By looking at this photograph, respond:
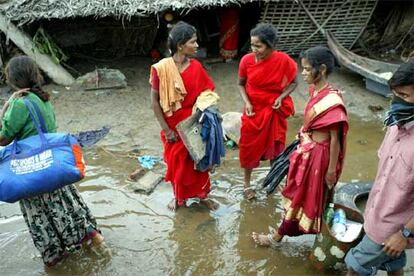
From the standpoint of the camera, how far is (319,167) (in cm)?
325

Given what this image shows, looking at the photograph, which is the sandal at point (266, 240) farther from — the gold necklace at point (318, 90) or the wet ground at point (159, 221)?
the gold necklace at point (318, 90)

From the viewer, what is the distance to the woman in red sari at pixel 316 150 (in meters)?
3.11

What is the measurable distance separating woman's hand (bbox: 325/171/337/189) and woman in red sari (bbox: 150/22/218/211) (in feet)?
4.45

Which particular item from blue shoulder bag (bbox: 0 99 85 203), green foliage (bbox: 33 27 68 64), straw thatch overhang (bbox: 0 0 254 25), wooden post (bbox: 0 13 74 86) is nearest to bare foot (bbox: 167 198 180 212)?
blue shoulder bag (bbox: 0 99 85 203)

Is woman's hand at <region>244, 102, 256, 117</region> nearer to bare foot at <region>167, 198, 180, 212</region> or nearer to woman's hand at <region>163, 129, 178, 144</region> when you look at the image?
woman's hand at <region>163, 129, 178, 144</region>

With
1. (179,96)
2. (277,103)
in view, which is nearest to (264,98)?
(277,103)

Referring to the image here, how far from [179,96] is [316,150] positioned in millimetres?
1300

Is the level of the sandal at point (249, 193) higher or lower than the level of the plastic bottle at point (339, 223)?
lower

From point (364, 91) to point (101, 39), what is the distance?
5151 millimetres

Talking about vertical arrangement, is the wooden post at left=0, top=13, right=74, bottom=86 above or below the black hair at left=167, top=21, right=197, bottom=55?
below

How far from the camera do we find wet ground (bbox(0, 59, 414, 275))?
12.1 feet

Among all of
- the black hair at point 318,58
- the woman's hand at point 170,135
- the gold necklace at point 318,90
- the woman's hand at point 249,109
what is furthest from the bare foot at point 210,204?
the black hair at point 318,58

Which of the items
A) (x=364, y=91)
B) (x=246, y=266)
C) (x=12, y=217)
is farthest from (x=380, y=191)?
(x=364, y=91)

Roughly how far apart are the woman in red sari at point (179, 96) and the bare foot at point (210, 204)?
6.5 inches
